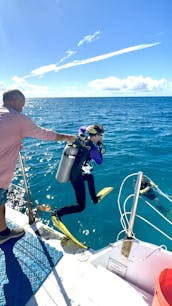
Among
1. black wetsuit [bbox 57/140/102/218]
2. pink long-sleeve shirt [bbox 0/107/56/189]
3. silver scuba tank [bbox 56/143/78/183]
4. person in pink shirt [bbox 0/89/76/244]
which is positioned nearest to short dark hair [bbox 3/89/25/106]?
person in pink shirt [bbox 0/89/76/244]

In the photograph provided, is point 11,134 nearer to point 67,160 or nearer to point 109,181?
point 67,160

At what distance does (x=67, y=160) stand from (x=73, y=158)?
4.6 inches

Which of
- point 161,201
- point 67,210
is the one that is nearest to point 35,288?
point 67,210

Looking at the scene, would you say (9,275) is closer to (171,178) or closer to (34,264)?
(34,264)

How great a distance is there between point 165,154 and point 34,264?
10641 mm

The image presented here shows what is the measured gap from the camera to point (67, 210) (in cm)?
454

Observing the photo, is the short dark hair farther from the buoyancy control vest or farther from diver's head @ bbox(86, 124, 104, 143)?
diver's head @ bbox(86, 124, 104, 143)

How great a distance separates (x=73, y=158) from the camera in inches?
156

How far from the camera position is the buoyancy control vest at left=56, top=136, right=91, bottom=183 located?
Answer: 3.91 m

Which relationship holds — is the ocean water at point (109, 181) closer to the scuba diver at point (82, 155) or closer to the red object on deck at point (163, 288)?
the scuba diver at point (82, 155)

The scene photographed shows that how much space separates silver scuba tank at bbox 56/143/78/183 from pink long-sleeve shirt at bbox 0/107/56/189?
439mm

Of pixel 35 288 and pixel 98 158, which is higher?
pixel 98 158

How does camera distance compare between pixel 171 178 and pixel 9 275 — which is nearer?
pixel 9 275

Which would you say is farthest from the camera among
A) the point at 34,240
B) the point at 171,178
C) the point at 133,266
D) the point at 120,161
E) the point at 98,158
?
the point at 120,161
